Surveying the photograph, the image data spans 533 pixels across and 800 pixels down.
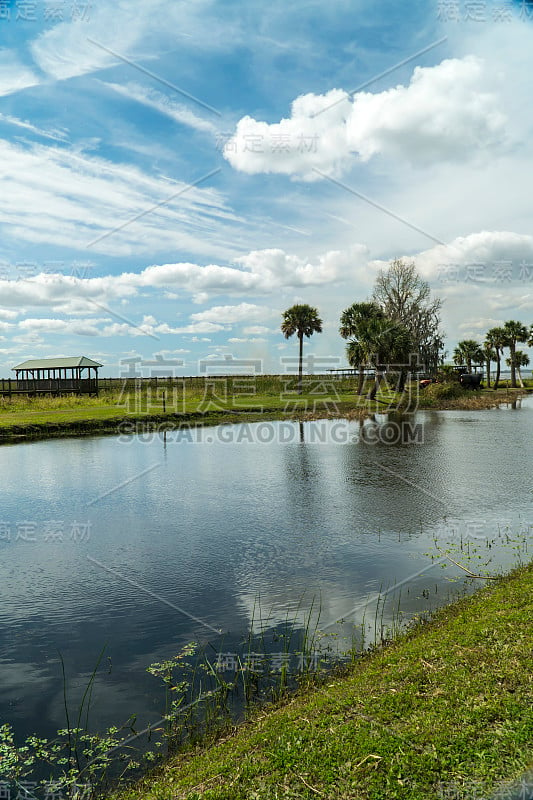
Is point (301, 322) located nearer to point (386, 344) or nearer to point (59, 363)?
point (386, 344)

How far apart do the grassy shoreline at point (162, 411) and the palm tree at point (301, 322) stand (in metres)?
10.2

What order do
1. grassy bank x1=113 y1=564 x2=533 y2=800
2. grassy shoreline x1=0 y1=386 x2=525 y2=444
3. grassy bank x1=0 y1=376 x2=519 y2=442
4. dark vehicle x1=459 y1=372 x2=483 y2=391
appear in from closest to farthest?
grassy bank x1=113 y1=564 x2=533 y2=800 < grassy shoreline x1=0 y1=386 x2=525 y2=444 < grassy bank x1=0 y1=376 x2=519 y2=442 < dark vehicle x1=459 y1=372 x2=483 y2=391

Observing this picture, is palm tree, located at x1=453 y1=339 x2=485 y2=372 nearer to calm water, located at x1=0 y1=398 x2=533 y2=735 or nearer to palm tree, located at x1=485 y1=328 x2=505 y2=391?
palm tree, located at x1=485 y1=328 x2=505 y2=391

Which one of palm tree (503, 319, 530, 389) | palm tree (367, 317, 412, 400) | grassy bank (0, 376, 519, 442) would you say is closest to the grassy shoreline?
grassy bank (0, 376, 519, 442)

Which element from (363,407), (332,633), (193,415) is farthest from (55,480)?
(363,407)

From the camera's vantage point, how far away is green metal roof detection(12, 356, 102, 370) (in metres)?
63.7

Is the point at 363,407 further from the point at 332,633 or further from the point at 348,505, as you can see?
the point at 332,633

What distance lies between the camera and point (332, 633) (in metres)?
8.43

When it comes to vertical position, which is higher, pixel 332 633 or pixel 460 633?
pixel 460 633

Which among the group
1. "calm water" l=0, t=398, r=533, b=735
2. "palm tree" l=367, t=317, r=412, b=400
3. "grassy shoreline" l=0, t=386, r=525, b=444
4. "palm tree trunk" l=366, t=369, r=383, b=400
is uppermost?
"palm tree" l=367, t=317, r=412, b=400

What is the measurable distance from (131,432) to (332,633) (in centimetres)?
3129

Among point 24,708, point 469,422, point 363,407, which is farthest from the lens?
point 363,407

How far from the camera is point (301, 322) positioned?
237 ft

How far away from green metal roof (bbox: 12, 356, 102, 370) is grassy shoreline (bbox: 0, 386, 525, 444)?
30.8 ft
